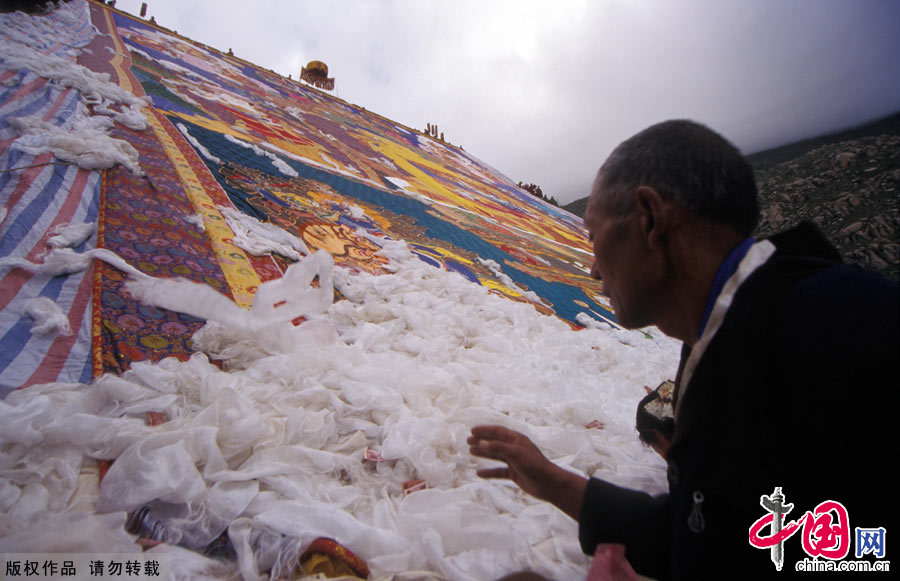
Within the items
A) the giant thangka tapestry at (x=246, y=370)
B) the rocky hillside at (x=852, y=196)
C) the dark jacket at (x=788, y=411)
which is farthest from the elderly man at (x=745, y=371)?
the rocky hillside at (x=852, y=196)

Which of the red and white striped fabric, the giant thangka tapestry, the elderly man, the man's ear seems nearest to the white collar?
the elderly man

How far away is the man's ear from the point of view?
2.41 feet

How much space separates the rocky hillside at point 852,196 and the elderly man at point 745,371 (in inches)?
201

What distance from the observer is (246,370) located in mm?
1348

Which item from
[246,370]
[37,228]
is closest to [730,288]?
[246,370]

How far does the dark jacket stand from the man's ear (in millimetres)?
178

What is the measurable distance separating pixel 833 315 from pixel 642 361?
238 centimetres

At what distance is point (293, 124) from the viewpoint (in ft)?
20.9

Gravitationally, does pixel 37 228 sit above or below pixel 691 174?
below

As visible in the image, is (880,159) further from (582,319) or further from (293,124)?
(293,124)

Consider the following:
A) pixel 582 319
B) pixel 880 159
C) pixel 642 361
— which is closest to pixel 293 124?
pixel 582 319

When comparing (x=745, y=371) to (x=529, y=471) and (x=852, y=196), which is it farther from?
(x=852, y=196)

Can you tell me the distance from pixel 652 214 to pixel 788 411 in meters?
0.40

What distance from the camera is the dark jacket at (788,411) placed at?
1.54ft
